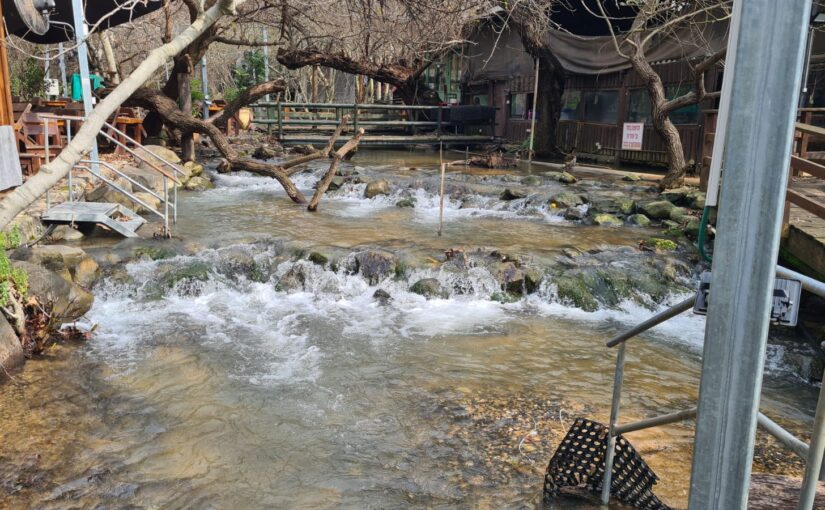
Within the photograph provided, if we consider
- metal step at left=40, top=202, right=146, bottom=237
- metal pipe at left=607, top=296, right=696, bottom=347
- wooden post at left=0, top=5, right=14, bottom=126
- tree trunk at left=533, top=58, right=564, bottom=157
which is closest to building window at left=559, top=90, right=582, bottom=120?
tree trunk at left=533, top=58, right=564, bottom=157

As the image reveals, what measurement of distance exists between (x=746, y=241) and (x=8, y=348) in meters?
5.94

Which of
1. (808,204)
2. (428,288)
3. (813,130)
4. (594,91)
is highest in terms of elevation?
(594,91)

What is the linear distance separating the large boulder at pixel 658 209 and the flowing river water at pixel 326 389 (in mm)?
2303

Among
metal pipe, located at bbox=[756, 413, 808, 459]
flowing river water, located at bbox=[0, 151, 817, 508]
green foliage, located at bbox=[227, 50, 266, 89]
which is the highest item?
green foliage, located at bbox=[227, 50, 266, 89]

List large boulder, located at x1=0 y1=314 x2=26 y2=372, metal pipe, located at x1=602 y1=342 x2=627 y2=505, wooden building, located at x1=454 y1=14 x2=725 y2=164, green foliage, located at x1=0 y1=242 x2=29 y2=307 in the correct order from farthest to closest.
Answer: wooden building, located at x1=454 y1=14 x2=725 y2=164 → green foliage, located at x1=0 y1=242 x2=29 y2=307 → large boulder, located at x1=0 y1=314 x2=26 y2=372 → metal pipe, located at x1=602 y1=342 x2=627 y2=505

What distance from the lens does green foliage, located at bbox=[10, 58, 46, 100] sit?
68.6 feet

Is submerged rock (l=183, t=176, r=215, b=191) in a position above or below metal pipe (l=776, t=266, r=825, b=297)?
below

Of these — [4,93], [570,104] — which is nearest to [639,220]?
[570,104]

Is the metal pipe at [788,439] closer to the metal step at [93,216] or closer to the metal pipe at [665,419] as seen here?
the metal pipe at [665,419]

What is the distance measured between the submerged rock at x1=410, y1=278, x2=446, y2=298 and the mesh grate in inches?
181

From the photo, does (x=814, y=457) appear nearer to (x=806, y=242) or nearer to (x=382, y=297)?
(x=806, y=242)

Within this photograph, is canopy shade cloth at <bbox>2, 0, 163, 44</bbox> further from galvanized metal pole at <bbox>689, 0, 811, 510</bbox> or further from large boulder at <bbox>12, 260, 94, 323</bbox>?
galvanized metal pole at <bbox>689, 0, 811, 510</bbox>

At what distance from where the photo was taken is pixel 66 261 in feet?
25.7

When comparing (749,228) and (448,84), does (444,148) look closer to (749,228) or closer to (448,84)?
(448,84)
